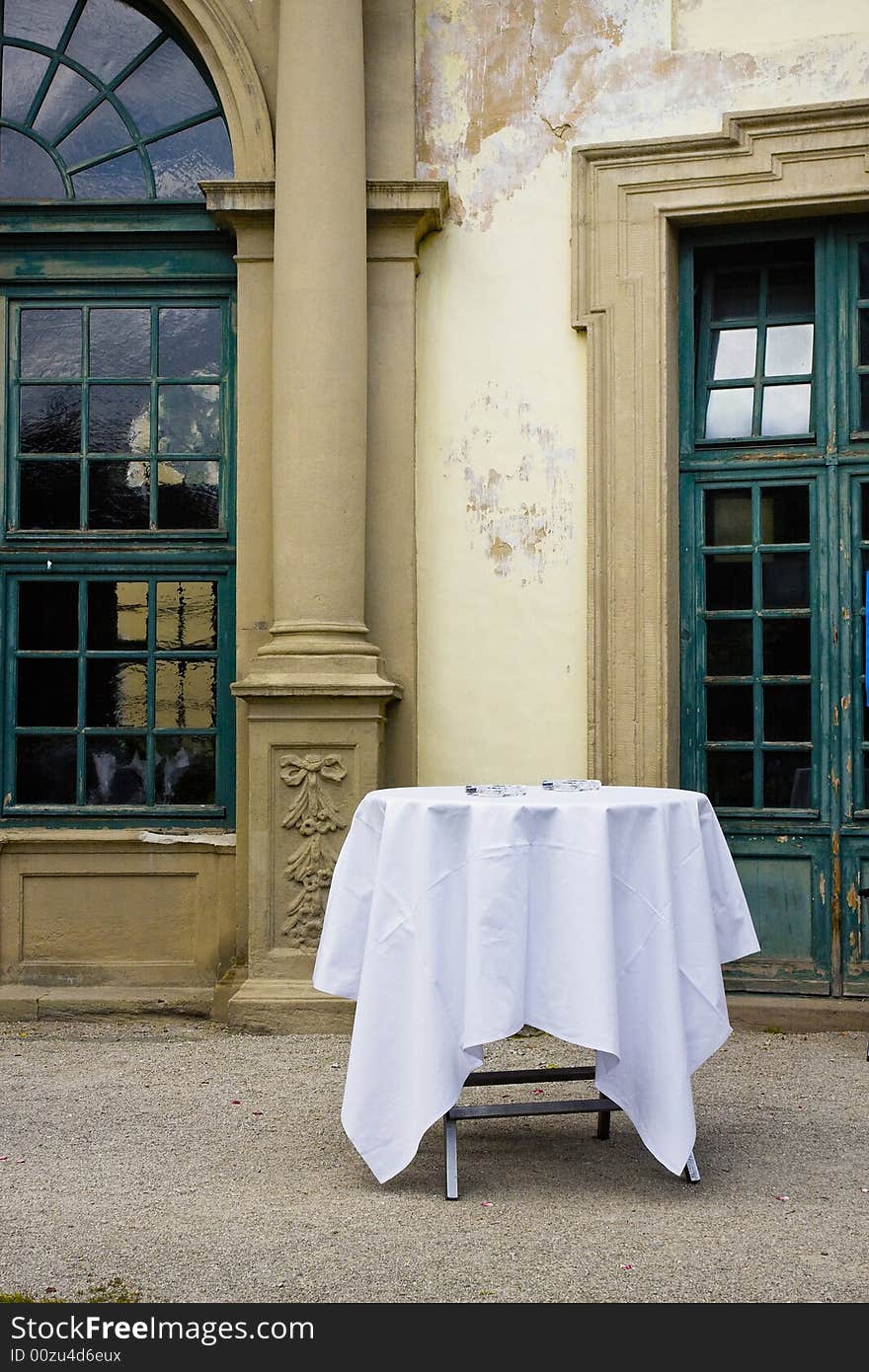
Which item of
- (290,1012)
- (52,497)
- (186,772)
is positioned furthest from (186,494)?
(290,1012)

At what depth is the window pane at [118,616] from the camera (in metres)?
6.50

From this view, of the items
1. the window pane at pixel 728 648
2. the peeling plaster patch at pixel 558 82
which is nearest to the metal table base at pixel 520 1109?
the window pane at pixel 728 648

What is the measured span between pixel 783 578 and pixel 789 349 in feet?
3.28

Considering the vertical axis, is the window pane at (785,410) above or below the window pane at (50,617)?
above

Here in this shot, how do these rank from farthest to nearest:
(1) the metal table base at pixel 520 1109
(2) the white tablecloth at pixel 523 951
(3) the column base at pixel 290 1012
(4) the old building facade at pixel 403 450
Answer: (4) the old building facade at pixel 403 450
(3) the column base at pixel 290 1012
(1) the metal table base at pixel 520 1109
(2) the white tablecloth at pixel 523 951

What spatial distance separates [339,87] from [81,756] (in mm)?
3107

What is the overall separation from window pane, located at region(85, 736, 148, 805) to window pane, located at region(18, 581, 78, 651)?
49cm

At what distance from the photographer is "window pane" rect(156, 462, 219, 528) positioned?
6523mm

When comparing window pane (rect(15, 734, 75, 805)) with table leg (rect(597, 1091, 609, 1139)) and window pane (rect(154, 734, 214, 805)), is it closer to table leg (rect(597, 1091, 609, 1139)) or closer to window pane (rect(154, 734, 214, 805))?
window pane (rect(154, 734, 214, 805))

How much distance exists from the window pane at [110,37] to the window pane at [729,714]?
12.9 ft

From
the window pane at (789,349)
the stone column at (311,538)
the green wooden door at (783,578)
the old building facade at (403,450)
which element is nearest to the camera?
the stone column at (311,538)

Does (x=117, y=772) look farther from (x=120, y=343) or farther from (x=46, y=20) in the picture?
(x=46, y=20)

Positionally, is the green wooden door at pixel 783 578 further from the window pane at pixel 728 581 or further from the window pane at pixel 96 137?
the window pane at pixel 96 137

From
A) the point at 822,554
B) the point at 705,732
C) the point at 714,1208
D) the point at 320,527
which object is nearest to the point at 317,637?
the point at 320,527
